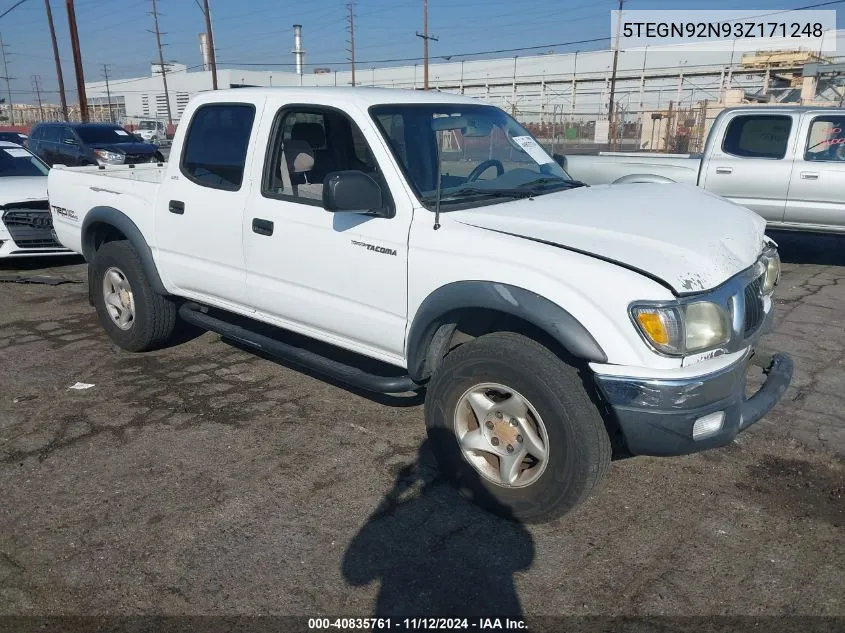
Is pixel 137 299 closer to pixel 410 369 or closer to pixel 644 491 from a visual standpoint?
pixel 410 369

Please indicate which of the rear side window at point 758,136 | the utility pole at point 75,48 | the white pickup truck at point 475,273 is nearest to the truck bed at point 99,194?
the white pickup truck at point 475,273

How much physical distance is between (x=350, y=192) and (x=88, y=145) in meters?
16.0

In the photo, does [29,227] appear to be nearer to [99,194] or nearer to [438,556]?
[99,194]

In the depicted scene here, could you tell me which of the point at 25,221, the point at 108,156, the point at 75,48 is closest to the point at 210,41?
the point at 75,48

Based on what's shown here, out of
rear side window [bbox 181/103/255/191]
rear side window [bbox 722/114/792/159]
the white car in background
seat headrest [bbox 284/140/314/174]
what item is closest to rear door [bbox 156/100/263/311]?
rear side window [bbox 181/103/255/191]

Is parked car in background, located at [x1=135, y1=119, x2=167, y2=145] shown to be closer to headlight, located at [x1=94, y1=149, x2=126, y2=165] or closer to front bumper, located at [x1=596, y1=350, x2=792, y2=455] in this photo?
headlight, located at [x1=94, y1=149, x2=126, y2=165]

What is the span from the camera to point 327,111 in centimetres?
408

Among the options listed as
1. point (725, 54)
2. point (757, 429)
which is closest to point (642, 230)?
point (757, 429)

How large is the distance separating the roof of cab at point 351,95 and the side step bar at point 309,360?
1.44 m

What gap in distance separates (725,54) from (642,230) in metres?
57.1

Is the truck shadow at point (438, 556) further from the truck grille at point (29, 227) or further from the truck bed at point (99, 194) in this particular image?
the truck grille at point (29, 227)

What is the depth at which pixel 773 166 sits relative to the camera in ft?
29.4

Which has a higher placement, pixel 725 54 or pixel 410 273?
pixel 725 54

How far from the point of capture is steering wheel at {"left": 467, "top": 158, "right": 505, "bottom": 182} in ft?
13.2
